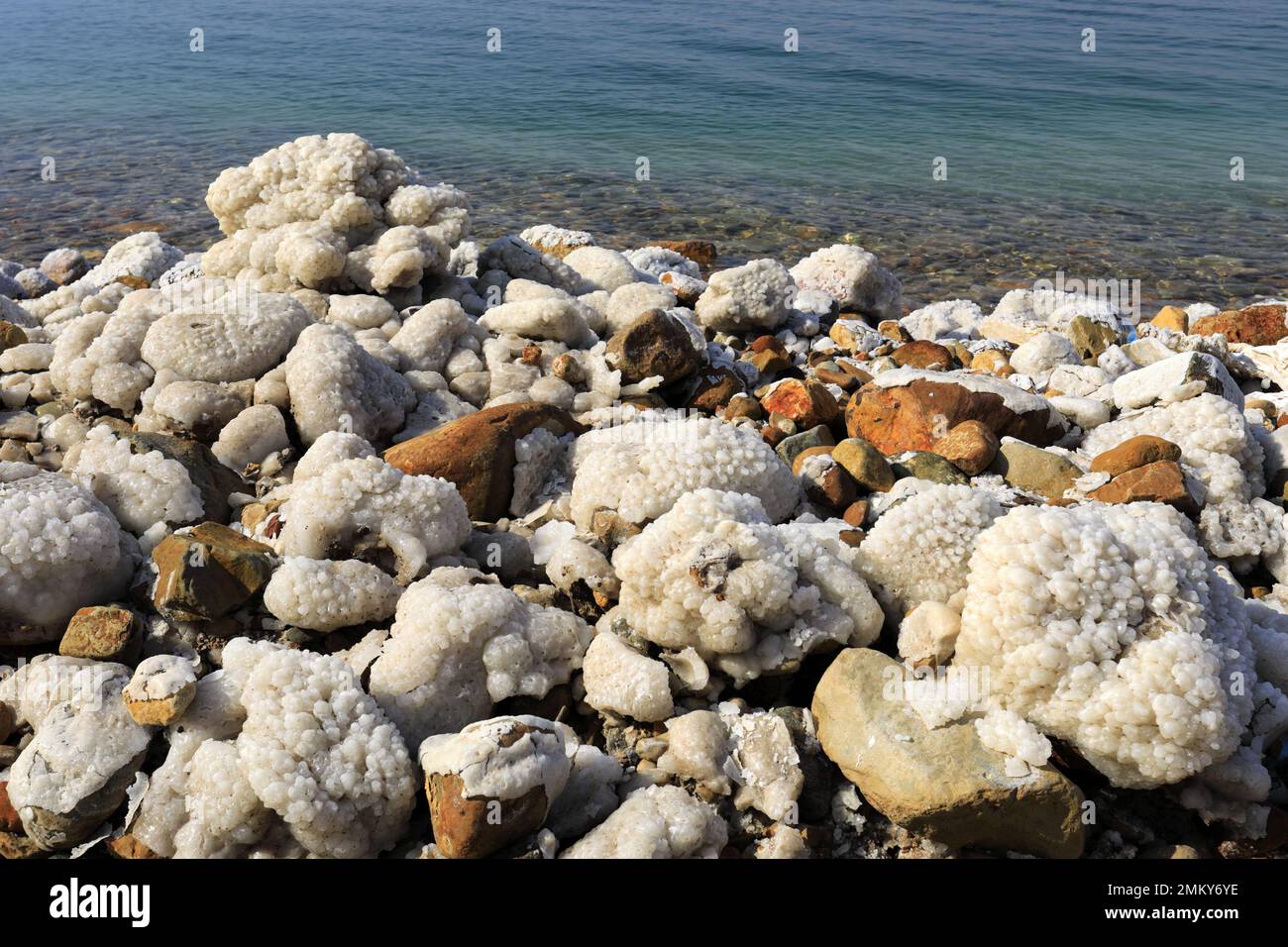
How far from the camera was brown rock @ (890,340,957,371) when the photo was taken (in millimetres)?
7645

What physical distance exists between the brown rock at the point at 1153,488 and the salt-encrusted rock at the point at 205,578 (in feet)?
13.8

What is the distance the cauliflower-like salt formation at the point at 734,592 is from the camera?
156 inches

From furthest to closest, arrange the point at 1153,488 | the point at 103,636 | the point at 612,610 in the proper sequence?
the point at 1153,488, the point at 612,610, the point at 103,636

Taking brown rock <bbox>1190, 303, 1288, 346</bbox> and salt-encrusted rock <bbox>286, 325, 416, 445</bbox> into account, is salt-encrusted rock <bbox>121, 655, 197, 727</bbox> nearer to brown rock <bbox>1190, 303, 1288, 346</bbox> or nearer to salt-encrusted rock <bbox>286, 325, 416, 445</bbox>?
salt-encrusted rock <bbox>286, 325, 416, 445</bbox>

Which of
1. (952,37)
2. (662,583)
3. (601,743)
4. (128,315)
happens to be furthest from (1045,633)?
(952,37)

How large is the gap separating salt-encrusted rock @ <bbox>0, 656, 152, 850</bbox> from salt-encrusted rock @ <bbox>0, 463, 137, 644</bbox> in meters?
0.49

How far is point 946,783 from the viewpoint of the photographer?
347 cm

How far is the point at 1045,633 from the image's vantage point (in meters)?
3.67

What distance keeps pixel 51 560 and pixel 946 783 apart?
3.69 metres

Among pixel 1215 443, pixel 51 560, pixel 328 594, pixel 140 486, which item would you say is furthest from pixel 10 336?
pixel 1215 443

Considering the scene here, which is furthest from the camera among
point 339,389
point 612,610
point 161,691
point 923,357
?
point 923,357

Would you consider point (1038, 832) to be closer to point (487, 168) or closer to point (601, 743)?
point (601, 743)

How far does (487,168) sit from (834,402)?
14.9 m

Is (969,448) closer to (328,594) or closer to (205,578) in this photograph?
(328,594)
